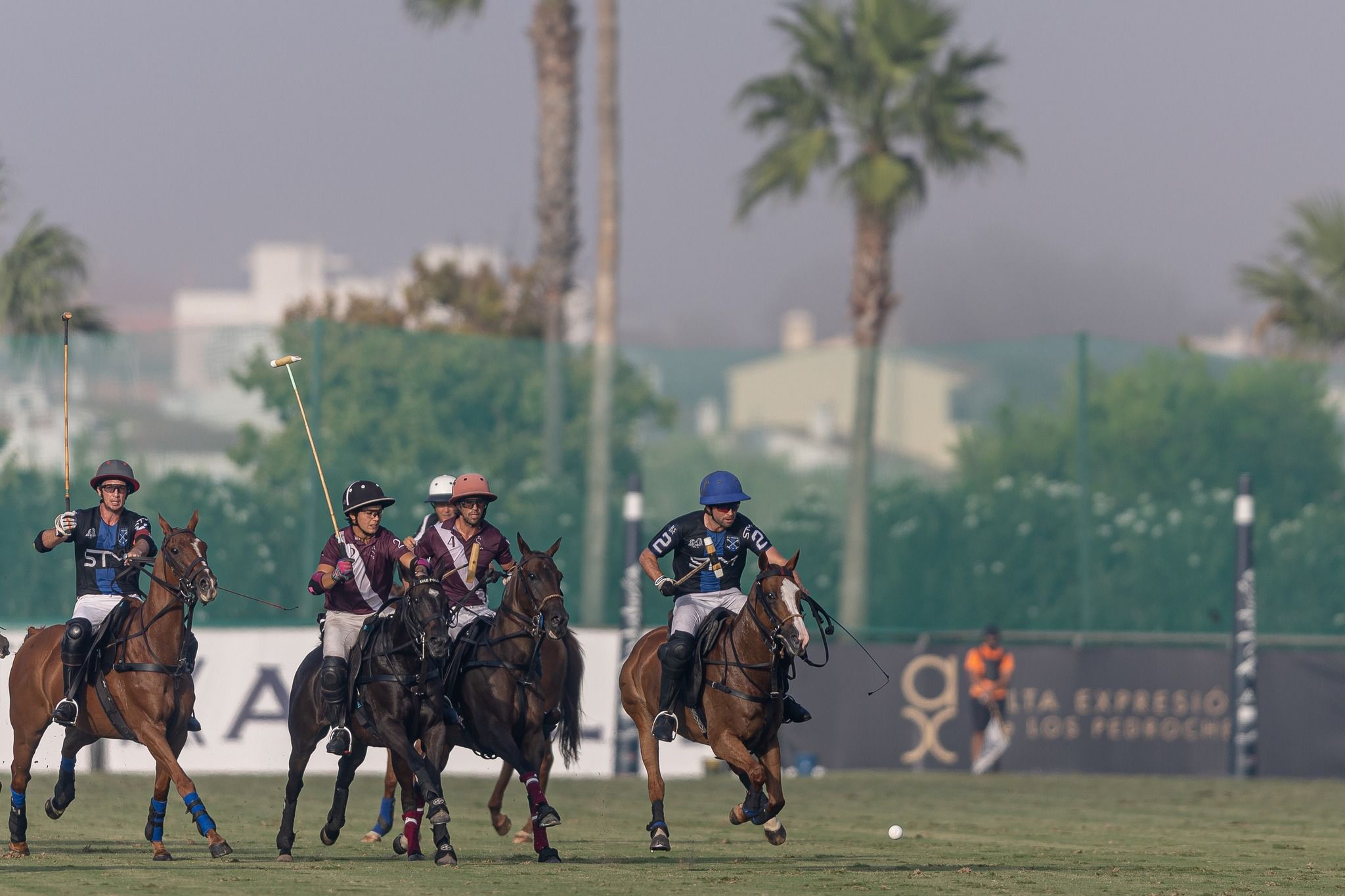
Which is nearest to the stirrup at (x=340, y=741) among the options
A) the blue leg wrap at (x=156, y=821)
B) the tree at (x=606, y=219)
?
the blue leg wrap at (x=156, y=821)

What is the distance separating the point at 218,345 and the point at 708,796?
10192 millimetres

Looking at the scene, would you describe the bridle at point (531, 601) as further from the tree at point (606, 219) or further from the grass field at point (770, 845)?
the tree at point (606, 219)

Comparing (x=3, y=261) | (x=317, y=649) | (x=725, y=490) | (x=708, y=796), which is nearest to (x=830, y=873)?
(x=725, y=490)

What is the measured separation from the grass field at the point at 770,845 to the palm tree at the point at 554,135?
14.7 m

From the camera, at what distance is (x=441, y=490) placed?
16.2m

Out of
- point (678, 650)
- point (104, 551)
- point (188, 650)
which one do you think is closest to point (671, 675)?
point (678, 650)

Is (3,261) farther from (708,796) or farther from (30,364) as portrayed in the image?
(708,796)

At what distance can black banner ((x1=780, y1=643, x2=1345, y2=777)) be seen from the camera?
25.9 meters

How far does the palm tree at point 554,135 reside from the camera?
35844 mm

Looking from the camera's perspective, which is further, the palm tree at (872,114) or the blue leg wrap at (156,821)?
the palm tree at (872,114)

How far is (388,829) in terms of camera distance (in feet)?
51.0

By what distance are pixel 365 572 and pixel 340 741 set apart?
1143 mm

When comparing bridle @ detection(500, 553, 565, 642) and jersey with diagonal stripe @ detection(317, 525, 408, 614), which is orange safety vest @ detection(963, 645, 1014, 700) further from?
jersey with diagonal stripe @ detection(317, 525, 408, 614)

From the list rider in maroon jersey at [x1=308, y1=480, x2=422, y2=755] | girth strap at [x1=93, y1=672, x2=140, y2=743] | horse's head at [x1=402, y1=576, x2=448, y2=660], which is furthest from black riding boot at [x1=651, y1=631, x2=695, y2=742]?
girth strap at [x1=93, y1=672, x2=140, y2=743]
